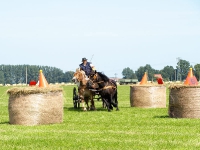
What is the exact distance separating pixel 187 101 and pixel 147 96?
885cm

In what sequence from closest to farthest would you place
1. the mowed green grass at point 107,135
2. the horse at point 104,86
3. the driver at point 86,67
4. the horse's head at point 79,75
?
the mowed green grass at point 107,135 → the horse at point 104,86 → the horse's head at point 79,75 → the driver at point 86,67

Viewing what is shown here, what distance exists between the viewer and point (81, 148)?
12617 mm

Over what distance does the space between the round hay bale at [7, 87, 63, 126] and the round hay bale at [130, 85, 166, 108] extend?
1063 centimetres

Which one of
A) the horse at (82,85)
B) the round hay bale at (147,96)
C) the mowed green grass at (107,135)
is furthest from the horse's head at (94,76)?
the mowed green grass at (107,135)

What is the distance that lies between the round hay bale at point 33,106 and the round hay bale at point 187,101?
4.38m

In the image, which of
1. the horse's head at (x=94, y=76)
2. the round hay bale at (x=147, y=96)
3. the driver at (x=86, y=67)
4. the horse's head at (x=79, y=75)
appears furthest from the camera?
the round hay bale at (x=147, y=96)

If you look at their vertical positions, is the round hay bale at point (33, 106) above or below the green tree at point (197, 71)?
below

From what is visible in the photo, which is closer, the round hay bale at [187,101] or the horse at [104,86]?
the round hay bale at [187,101]

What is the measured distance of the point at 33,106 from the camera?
17.9 m

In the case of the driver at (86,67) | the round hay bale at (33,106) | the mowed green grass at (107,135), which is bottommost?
the mowed green grass at (107,135)

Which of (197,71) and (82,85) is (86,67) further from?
(197,71)

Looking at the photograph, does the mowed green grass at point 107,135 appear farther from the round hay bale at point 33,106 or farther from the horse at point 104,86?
the horse at point 104,86

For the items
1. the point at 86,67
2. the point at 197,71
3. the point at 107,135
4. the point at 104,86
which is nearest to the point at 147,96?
the point at 104,86

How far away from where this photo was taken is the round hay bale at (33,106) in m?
17.9
